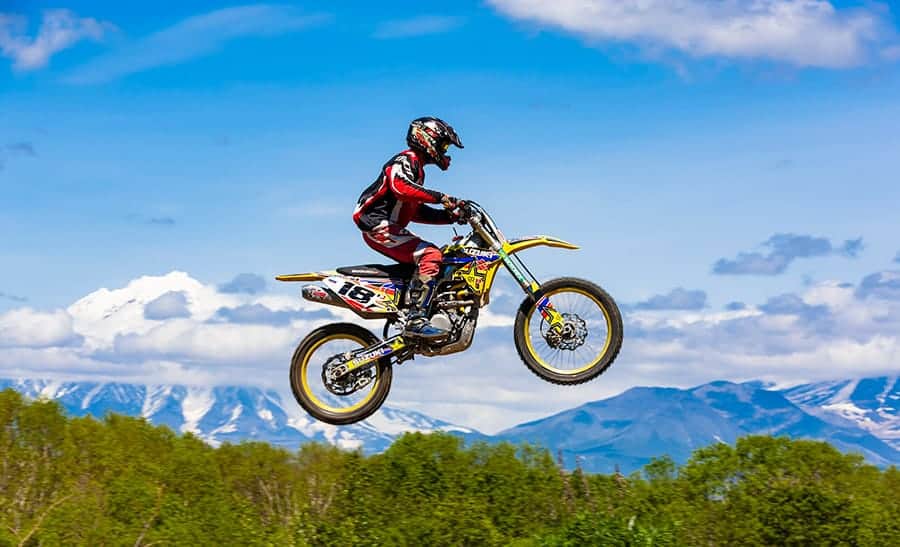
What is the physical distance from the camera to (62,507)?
24.5 m

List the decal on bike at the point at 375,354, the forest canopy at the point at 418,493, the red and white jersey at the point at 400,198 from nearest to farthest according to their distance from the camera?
the red and white jersey at the point at 400,198 → the decal on bike at the point at 375,354 → the forest canopy at the point at 418,493

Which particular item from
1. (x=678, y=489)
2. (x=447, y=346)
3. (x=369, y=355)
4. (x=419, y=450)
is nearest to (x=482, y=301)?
(x=447, y=346)

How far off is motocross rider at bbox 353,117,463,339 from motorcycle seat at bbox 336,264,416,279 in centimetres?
19

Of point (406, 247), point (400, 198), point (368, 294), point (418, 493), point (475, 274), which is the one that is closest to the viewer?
point (400, 198)

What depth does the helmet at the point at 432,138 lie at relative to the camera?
17.0 meters

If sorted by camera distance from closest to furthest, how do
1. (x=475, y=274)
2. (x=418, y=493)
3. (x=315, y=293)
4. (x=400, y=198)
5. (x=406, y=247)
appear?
(x=400, y=198)
(x=475, y=274)
(x=406, y=247)
(x=315, y=293)
(x=418, y=493)

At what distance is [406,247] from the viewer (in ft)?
57.4

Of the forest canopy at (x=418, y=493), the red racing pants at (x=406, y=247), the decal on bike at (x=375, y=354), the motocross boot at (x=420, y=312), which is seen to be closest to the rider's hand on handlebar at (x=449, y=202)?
the red racing pants at (x=406, y=247)

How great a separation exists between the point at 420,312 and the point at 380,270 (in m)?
1.12

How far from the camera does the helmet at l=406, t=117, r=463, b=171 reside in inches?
668

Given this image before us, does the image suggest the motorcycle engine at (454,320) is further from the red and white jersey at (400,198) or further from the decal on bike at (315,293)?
the decal on bike at (315,293)

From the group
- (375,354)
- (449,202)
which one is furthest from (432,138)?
(375,354)

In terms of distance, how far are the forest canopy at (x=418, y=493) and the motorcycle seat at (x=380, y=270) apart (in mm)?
9034

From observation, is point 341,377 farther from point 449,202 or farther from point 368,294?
point 449,202
